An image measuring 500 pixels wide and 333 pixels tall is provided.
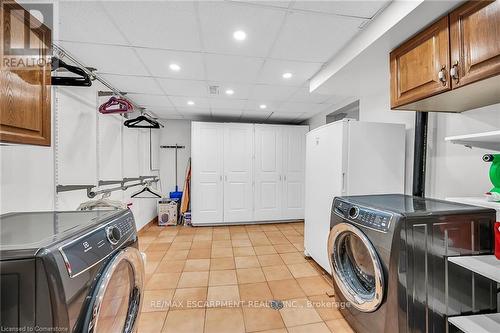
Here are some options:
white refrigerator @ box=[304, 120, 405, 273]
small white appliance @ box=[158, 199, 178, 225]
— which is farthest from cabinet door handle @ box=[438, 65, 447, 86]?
small white appliance @ box=[158, 199, 178, 225]

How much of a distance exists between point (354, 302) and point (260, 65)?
2226 millimetres

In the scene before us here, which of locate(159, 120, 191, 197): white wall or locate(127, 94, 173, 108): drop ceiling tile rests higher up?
locate(127, 94, 173, 108): drop ceiling tile

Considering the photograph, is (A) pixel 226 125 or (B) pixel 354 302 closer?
(B) pixel 354 302

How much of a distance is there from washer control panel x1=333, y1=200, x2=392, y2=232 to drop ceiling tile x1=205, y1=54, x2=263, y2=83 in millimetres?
1569

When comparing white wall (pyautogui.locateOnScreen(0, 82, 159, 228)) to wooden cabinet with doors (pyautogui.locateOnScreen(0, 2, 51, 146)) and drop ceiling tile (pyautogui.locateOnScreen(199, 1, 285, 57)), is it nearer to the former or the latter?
wooden cabinet with doors (pyautogui.locateOnScreen(0, 2, 51, 146))

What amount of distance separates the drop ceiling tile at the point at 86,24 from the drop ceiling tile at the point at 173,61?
0.26m

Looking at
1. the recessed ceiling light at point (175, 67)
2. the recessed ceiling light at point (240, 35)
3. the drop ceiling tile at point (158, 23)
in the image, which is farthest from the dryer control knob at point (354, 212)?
the recessed ceiling light at point (175, 67)

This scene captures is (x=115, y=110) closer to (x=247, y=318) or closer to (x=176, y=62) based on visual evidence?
(x=176, y=62)

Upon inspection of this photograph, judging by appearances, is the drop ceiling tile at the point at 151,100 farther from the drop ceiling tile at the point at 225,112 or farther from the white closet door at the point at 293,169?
the white closet door at the point at 293,169

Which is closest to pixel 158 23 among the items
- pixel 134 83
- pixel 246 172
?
pixel 134 83

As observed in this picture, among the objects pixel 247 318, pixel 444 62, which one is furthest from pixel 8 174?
pixel 444 62

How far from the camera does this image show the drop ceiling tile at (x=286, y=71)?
7.16 ft

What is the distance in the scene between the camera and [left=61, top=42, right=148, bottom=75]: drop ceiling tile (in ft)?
6.10

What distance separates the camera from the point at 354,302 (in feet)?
5.01
